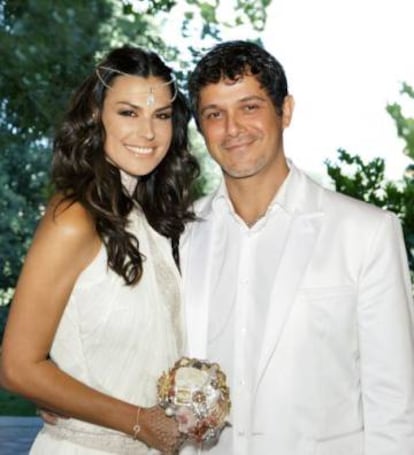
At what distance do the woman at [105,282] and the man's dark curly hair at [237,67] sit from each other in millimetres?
112

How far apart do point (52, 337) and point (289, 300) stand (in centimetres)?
68

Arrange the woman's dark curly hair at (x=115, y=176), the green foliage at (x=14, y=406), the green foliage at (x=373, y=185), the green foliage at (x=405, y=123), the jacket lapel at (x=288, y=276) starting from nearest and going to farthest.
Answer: the jacket lapel at (x=288, y=276) < the woman's dark curly hair at (x=115, y=176) < the green foliage at (x=373, y=185) < the green foliage at (x=405, y=123) < the green foliage at (x=14, y=406)

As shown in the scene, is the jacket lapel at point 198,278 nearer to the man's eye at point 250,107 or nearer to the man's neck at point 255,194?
the man's neck at point 255,194

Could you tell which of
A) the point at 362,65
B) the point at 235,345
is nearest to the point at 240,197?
the point at 235,345

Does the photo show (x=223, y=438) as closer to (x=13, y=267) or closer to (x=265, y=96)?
(x=265, y=96)

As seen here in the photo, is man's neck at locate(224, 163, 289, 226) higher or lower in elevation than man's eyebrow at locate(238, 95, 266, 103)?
lower

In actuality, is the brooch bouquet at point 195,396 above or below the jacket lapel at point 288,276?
below

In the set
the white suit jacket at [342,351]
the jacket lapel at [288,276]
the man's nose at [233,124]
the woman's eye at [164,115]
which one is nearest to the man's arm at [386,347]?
the white suit jacket at [342,351]

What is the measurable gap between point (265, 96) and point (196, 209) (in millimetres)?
463

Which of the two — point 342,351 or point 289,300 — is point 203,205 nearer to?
point 289,300

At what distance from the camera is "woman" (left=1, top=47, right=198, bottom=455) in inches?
103

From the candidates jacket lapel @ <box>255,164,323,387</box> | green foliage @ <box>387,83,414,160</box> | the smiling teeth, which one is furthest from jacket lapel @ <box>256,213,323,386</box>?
green foliage @ <box>387,83,414,160</box>

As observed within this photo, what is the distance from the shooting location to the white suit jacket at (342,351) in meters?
2.62

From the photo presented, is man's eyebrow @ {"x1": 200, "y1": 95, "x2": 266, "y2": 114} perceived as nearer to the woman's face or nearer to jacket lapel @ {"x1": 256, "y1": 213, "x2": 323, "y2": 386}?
the woman's face
